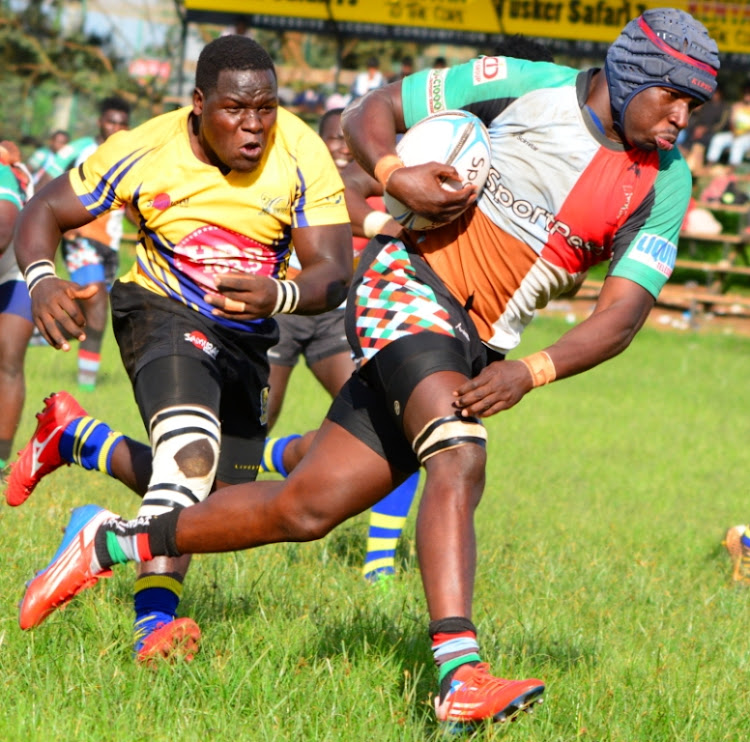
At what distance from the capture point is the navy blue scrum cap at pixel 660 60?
4473mm

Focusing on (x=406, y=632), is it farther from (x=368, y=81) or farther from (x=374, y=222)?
(x=368, y=81)

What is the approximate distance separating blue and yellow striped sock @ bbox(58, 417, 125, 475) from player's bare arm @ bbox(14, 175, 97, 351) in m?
1.06

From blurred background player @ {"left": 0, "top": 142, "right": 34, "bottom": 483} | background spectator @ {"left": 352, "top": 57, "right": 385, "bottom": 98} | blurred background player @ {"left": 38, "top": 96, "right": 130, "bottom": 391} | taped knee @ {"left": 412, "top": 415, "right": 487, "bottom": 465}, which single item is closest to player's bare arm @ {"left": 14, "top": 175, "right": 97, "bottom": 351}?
taped knee @ {"left": 412, "top": 415, "right": 487, "bottom": 465}

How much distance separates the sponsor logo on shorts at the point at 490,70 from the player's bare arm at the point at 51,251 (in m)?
1.70

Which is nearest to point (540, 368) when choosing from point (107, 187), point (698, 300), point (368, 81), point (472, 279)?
point (472, 279)

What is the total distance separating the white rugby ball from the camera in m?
4.66

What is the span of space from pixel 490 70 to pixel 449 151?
0.44 m

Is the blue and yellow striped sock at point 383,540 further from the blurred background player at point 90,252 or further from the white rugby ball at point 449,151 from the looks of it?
the blurred background player at point 90,252

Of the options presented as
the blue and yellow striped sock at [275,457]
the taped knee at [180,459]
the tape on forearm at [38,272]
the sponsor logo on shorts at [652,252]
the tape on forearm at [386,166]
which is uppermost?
the tape on forearm at [386,166]

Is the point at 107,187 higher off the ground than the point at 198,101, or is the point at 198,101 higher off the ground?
the point at 198,101

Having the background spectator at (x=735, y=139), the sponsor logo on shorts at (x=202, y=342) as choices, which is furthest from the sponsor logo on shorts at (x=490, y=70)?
the background spectator at (x=735, y=139)

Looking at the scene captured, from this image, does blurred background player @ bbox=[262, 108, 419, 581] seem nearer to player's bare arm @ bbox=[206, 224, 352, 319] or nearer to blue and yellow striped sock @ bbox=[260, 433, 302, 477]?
blue and yellow striped sock @ bbox=[260, 433, 302, 477]

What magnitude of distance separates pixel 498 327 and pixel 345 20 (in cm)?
2469

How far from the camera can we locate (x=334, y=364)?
327 inches
